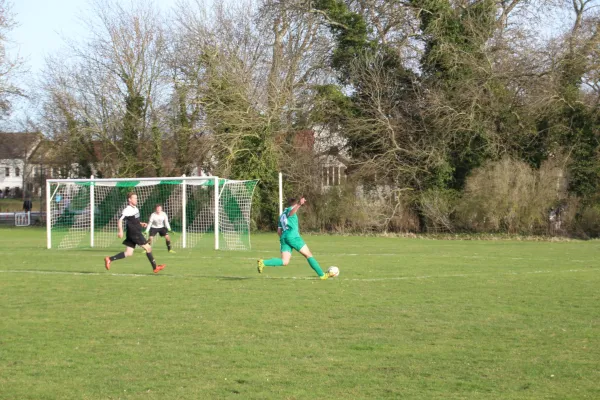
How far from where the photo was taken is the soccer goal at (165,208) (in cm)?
2717

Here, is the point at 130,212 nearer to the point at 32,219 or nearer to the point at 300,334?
the point at 300,334

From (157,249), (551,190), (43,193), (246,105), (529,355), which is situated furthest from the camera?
(43,193)

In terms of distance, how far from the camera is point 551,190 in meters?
33.8

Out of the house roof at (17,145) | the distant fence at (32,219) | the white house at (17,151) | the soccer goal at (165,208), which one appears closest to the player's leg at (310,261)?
→ the soccer goal at (165,208)

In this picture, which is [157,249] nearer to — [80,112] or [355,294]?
[355,294]

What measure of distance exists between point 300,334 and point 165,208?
2825 centimetres

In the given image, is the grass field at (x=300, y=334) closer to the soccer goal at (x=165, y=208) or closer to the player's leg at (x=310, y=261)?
the player's leg at (x=310, y=261)

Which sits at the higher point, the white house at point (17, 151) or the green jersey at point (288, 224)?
the white house at point (17, 151)

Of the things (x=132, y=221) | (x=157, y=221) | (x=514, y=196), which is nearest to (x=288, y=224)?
(x=132, y=221)

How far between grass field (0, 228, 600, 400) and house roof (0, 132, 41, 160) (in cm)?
4681

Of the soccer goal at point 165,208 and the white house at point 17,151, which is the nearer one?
the soccer goal at point 165,208

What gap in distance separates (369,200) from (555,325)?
2799 cm

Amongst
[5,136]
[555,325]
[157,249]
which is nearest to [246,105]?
[157,249]

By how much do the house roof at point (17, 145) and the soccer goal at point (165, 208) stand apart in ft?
77.3
